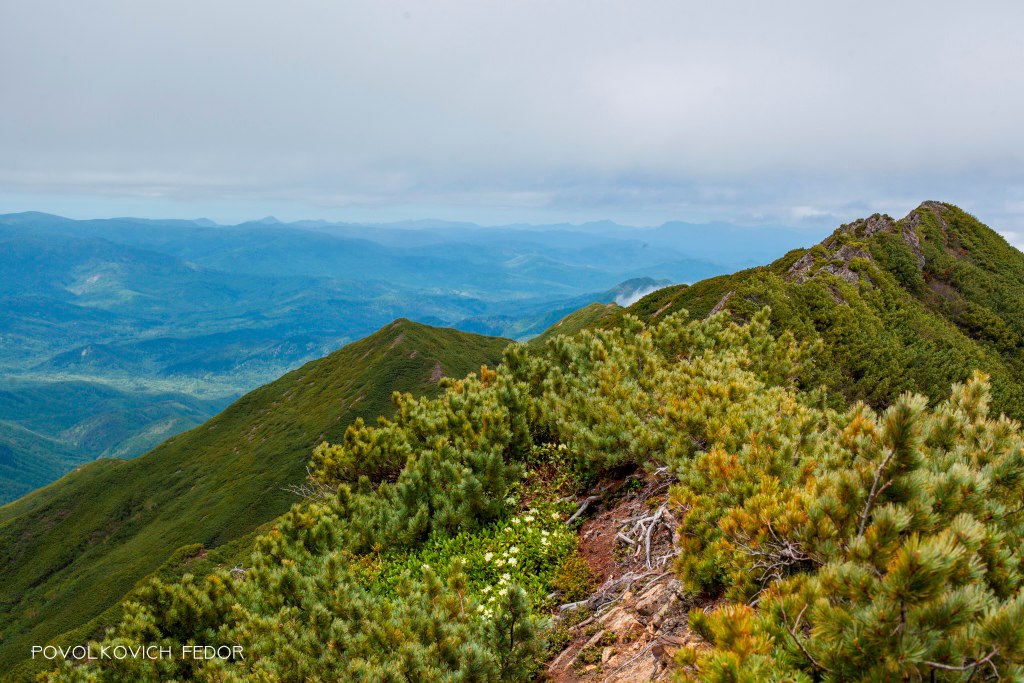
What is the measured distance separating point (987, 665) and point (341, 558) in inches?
307

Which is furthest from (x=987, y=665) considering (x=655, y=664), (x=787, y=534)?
(x=655, y=664)

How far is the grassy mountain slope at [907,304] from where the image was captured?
27.2 metres

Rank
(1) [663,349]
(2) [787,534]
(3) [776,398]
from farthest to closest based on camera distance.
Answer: (1) [663,349] → (3) [776,398] → (2) [787,534]

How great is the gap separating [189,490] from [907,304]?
145 meters

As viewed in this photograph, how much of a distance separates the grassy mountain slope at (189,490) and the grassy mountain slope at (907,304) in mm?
75695

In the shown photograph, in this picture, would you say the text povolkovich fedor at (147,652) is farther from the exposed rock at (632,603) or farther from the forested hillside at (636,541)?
the exposed rock at (632,603)

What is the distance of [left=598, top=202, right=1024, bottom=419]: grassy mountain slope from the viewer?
27250 mm

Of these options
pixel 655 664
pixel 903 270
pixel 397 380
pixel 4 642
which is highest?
pixel 903 270

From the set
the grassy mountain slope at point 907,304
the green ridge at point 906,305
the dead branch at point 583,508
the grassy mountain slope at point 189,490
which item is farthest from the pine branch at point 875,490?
the grassy mountain slope at point 189,490

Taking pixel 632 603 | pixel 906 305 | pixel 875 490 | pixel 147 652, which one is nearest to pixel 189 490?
pixel 147 652

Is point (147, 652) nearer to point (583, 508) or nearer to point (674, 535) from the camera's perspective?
point (583, 508)

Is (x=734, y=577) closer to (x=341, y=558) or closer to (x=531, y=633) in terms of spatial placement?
(x=531, y=633)

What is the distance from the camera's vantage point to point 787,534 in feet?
14.4

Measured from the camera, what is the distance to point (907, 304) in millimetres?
37312
